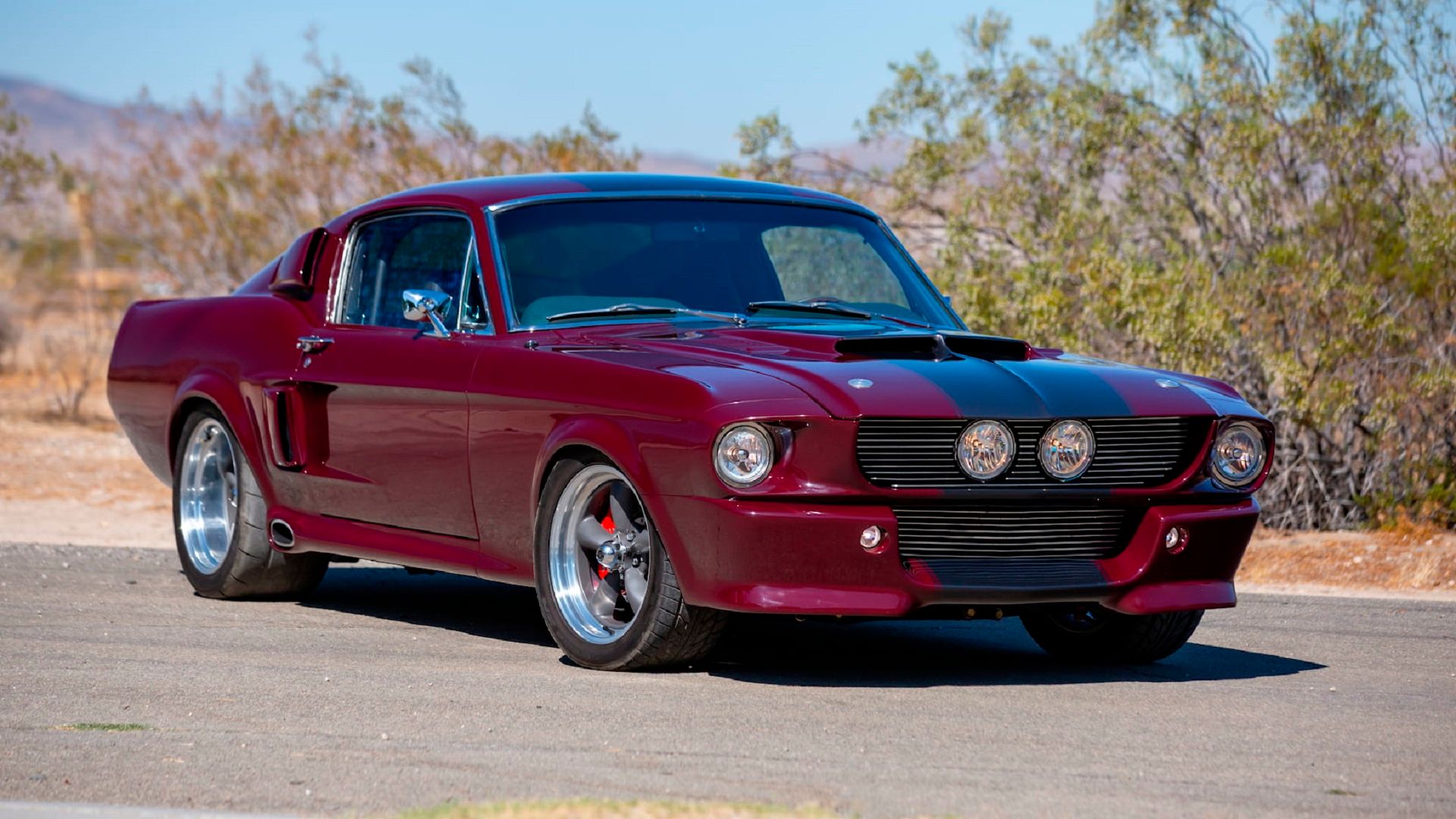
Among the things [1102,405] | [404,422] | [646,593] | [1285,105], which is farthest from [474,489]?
[1285,105]

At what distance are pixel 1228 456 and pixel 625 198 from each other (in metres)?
2.42

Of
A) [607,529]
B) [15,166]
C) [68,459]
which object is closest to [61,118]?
[15,166]

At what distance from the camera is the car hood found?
566cm

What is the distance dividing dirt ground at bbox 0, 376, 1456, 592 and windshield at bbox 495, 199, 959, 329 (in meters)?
3.66

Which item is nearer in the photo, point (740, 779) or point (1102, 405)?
point (740, 779)

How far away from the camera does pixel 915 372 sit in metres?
5.82

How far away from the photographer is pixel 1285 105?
14.2 meters

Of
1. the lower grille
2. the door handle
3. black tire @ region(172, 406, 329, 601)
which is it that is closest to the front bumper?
the lower grille

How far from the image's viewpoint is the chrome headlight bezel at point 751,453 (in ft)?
18.2

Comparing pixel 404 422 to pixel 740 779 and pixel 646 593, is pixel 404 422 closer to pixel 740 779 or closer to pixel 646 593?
pixel 646 593

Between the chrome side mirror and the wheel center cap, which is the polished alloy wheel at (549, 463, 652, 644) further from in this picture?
the chrome side mirror

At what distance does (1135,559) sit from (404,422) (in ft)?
8.74

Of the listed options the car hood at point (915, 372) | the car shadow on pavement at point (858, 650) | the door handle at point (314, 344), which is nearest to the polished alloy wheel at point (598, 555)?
the car shadow on pavement at point (858, 650)

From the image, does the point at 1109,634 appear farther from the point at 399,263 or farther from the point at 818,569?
the point at 399,263
